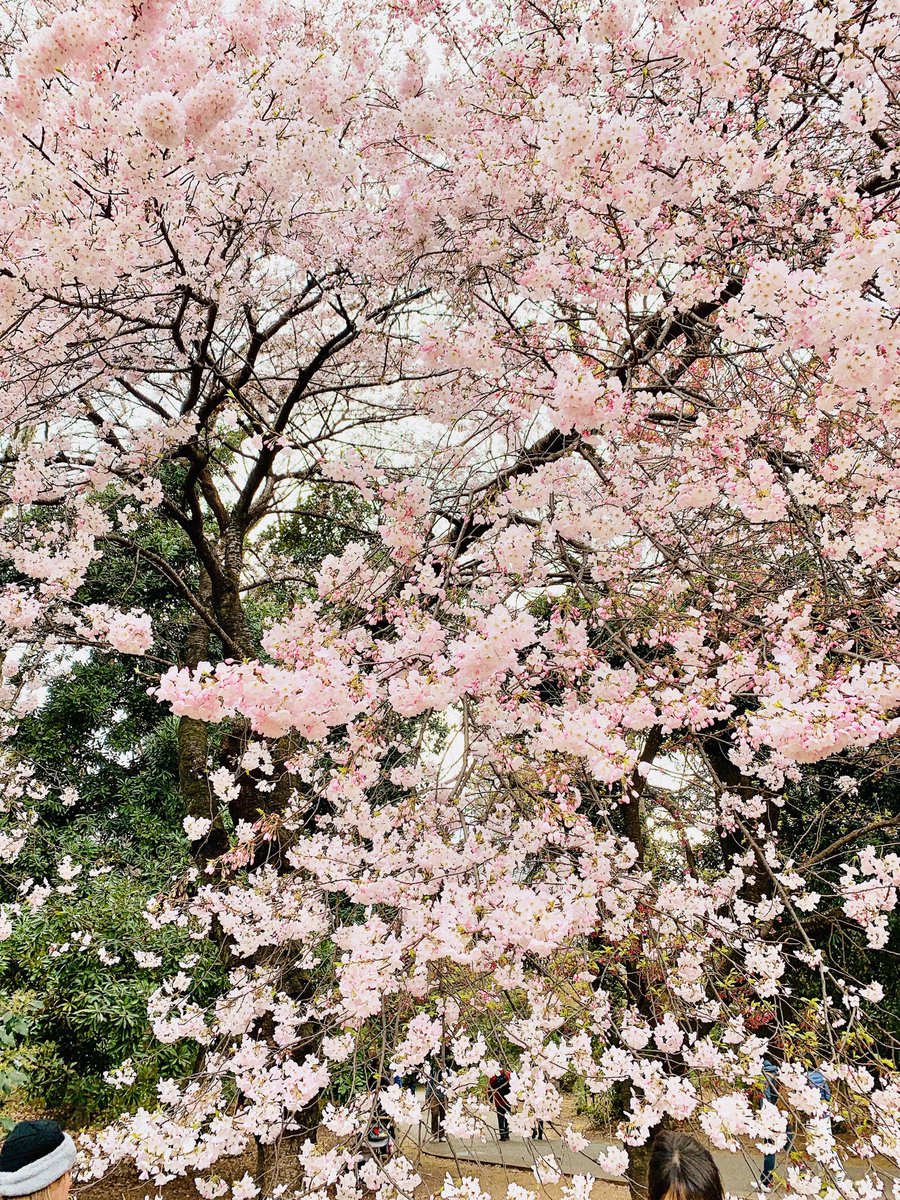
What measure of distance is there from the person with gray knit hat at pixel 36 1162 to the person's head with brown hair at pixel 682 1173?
1363mm

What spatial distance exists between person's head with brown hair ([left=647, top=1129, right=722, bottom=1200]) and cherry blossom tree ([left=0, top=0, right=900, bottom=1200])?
0.62 meters

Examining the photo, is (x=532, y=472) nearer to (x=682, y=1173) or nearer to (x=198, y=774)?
(x=682, y=1173)

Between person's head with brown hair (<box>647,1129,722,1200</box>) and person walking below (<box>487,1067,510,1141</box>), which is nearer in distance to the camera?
person's head with brown hair (<box>647,1129,722,1200</box>)

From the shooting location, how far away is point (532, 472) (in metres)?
3.19

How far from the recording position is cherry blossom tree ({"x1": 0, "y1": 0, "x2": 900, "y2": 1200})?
2.26 meters

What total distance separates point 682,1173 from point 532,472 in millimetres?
2429

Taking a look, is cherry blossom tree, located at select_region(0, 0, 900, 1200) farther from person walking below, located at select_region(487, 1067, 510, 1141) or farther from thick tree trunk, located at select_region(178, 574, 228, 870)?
thick tree trunk, located at select_region(178, 574, 228, 870)

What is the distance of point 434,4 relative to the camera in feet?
12.3

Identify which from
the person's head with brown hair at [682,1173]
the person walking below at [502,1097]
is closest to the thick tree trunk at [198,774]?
the person walking below at [502,1097]

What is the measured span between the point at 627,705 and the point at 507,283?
2.49 m

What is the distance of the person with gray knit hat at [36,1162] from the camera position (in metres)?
1.71

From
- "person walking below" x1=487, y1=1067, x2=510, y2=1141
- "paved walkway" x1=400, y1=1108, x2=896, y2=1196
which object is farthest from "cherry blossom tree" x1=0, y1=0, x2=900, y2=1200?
"paved walkway" x1=400, y1=1108, x2=896, y2=1196

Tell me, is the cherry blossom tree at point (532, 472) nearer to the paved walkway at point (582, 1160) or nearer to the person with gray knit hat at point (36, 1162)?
the person with gray knit hat at point (36, 1162)

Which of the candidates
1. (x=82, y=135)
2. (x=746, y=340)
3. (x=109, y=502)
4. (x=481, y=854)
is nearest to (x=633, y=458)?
(x=746, y=340)
